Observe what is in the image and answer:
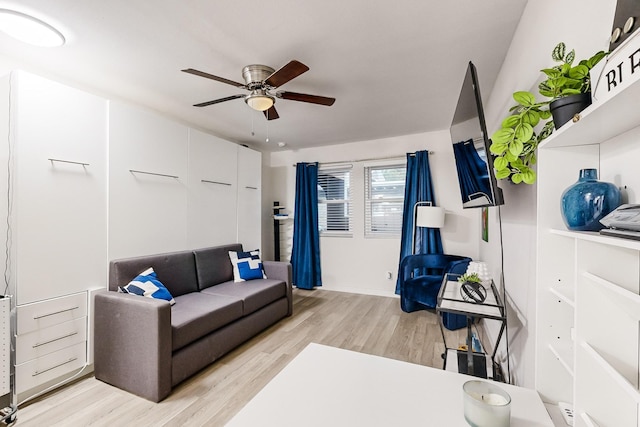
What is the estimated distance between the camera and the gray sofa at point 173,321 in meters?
1.96

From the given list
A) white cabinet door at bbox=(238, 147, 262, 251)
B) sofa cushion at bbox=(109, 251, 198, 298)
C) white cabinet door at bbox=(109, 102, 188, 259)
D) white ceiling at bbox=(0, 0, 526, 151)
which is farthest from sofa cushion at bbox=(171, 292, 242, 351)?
white ceiling at bbox=(0, 0, 526, 151)

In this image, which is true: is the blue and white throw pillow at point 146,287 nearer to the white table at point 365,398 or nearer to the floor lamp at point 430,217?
the white table at point 365,398

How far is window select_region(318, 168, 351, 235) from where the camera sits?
475 centimetres

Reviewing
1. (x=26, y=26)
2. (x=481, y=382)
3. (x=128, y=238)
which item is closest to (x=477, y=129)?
(x=481, y=382)

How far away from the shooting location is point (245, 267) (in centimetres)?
347

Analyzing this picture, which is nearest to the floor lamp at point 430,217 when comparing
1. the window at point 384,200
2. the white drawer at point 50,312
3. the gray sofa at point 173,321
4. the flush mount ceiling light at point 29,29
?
the window at point 384,200

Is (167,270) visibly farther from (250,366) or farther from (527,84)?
(527,84)

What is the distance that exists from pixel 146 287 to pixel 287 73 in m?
2.09

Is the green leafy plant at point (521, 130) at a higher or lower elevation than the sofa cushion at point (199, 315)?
higher

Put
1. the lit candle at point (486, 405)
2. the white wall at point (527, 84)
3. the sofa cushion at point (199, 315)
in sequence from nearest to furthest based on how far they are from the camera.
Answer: the lit candle at point (486, 405), the white wall at point (527, 84), the sofa cushion at point (199, 315)

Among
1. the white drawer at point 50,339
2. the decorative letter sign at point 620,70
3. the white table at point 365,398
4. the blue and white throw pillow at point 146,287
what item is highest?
the decorative letter sign at point 620,70

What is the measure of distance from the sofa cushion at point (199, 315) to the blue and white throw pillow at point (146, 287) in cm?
17

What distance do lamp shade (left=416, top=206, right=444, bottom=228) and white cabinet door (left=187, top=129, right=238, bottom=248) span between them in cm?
259

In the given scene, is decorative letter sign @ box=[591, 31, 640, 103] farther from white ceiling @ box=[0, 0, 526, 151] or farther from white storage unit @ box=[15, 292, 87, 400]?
white storage unit @ box=[15, 292, 87, 400]
